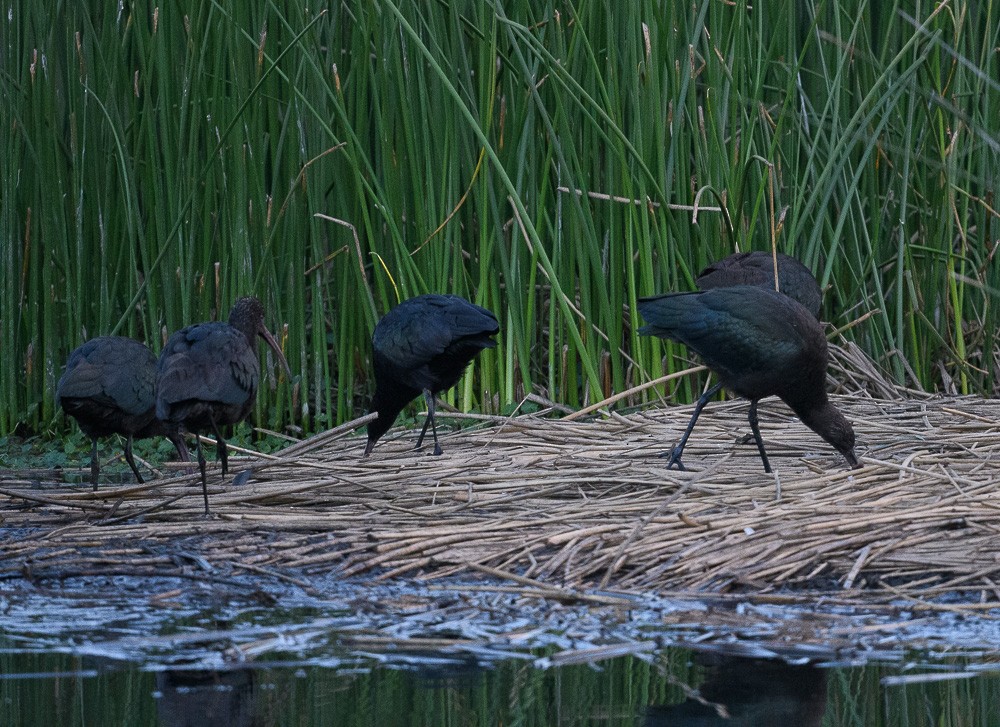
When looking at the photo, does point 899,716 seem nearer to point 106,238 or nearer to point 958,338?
point 958,338

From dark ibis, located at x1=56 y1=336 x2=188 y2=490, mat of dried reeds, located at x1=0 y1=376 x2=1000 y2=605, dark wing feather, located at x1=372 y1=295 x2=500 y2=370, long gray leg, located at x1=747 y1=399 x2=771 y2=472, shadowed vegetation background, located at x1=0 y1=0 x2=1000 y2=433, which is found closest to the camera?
mat of dried reeds, located at x1=0 y1=376 x2=1000 y2=605

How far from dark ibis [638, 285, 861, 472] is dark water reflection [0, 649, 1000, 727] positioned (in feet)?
7.87

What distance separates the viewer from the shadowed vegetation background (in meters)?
6.66

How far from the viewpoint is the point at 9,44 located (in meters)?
7.32

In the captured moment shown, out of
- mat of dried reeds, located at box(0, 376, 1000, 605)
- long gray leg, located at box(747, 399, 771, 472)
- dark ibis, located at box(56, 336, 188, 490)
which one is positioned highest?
dark ibis, located at box(56, 336, 188, 490)

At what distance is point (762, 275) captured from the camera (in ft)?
21.1

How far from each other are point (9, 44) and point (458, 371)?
10.1 feet

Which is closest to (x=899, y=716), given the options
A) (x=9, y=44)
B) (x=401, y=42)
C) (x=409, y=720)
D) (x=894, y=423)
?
(x=409, y=720)

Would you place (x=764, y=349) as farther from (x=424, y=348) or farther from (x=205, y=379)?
(x=205, y=379)

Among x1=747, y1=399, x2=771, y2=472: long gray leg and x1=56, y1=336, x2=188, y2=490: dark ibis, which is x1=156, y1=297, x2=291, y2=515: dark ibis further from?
x1=747, y1=399, x2=771, y2=472: long gray leg

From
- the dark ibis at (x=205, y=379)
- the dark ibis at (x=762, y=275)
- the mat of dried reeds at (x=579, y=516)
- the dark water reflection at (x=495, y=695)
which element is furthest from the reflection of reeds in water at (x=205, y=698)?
the dark ibis at (x=762, y=275)

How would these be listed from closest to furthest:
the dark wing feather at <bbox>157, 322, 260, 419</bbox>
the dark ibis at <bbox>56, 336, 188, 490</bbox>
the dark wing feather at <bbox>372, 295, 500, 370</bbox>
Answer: the dark wing feather at <bbox>157, 322, 260, 419</bbox>, the dark ibis at <bbox>56, 336, 188, 490</bbox>, the dark wing feather at <bbox>372, 295, 500, 370</bbox>

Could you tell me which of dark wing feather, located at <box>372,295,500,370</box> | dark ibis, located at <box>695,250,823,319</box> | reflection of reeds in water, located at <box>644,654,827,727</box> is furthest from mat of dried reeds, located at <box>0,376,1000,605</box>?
reflection of reeds in water, located at <box>644,654,827,727</box>

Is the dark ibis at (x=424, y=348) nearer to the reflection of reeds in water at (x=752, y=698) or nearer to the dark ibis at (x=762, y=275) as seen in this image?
the dark ibis at (x=762, y=275)
